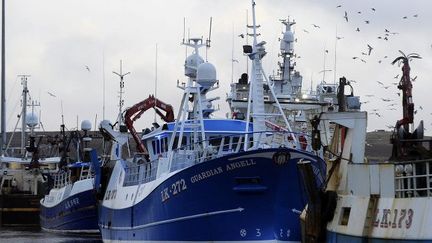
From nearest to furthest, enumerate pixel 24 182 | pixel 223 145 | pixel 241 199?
pixel 241 199 → pixel 223 145 → pixel 24 182

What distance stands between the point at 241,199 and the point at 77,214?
22762mm

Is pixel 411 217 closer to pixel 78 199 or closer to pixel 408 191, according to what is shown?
pixel 408 191

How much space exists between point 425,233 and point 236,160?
1139cm

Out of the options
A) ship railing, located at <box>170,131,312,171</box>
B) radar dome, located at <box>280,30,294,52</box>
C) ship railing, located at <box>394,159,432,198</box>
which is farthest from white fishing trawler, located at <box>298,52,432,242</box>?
radar dome, located at <box>280,30,294,52</box>

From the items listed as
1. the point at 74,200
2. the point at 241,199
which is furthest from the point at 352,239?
the point at 74,200

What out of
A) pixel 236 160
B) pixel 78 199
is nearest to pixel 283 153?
pixel 236 160

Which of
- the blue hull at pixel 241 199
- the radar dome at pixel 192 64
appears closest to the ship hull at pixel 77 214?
the radar dome at pixel 192 64

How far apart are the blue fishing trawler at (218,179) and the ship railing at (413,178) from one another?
6.80m

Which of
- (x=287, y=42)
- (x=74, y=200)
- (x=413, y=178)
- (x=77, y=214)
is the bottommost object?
(x=77, y=214)

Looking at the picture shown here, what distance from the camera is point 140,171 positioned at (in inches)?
1462

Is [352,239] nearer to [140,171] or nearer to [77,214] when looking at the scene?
[140,171]

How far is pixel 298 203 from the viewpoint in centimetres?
3055

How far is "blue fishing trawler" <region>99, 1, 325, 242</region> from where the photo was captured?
30.2 meters

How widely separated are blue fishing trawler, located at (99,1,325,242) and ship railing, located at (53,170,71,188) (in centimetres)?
1987
